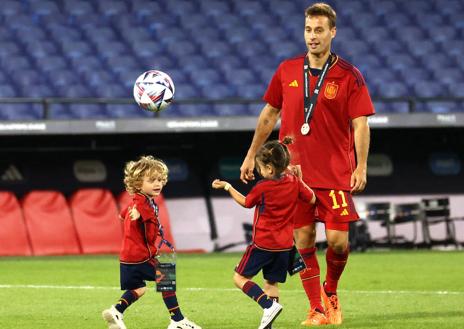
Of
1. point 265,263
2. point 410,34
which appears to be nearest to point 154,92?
point 265,263

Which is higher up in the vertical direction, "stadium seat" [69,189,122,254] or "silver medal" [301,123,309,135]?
"silver medal" [301,123,309,135]

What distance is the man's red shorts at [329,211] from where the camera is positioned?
803 centimetres

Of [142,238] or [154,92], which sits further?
[154,92]

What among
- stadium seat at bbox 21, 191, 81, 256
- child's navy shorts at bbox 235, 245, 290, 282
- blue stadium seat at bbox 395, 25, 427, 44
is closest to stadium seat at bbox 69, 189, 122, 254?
stadium seat at bbox 21, 191, 81, 256

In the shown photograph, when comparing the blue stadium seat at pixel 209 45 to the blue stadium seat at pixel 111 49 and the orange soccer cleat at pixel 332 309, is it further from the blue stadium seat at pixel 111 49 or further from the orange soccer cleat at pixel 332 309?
the orange soccer cleat at pixel 332 309

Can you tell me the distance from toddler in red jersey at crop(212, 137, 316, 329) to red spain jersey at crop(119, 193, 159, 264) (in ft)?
1.68

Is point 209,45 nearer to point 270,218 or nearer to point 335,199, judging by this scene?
point 335,199

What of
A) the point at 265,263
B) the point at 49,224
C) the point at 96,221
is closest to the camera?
the point at 265,263

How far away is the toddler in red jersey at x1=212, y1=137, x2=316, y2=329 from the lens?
7203mm

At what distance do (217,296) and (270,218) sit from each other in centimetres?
344

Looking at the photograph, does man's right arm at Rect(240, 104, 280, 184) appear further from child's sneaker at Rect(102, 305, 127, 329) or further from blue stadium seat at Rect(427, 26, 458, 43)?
blue stadium seat at Rect(427, 26, 458, 43)

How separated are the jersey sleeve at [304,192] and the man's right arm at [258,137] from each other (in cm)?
59

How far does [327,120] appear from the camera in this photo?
8.02 metres

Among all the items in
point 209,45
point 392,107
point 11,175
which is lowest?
point 11,175
